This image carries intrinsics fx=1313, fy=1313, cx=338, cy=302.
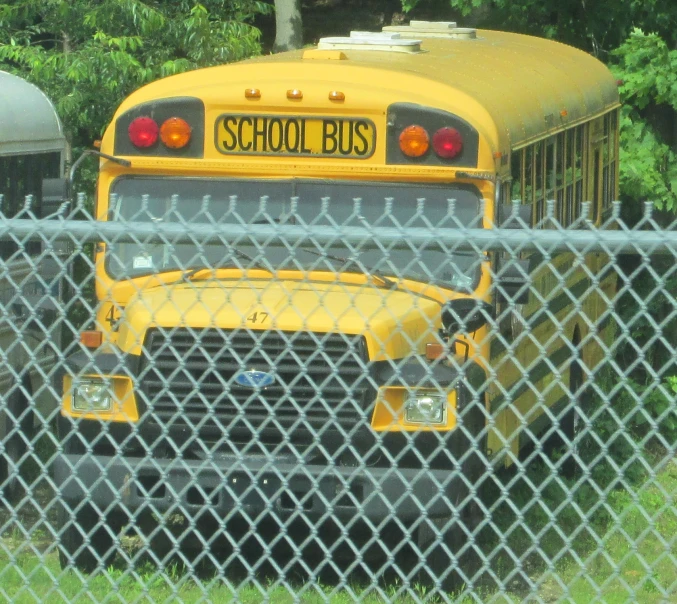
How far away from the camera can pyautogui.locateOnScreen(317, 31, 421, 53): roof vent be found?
755cm

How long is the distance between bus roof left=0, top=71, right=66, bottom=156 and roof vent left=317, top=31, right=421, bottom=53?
77.9 inches

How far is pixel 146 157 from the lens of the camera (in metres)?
6.12

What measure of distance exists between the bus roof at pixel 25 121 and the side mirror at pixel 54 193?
1949mm

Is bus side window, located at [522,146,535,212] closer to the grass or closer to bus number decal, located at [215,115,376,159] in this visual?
bus number decal, located at [215,115,376,159]

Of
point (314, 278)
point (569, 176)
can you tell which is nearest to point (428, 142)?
point (314, 278)

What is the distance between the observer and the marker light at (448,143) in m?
5.89

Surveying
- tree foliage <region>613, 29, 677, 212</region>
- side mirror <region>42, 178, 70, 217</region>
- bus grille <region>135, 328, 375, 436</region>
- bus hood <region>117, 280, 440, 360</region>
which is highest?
side mirror <region>42, 178, 70, 217</region>

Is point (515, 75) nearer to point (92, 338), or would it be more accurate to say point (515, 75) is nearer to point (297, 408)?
point (92, 338)

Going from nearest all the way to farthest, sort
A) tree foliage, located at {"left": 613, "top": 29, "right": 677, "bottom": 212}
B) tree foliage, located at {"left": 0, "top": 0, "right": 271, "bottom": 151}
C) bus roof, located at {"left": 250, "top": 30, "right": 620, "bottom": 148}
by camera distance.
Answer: bus roof, located at {"left": 250, "top": 30, "right": 620, "bottom": 148}
tree foliage, located at {"left": 613, "top": 29, "right": 677, "bottom": 212}
tree foliage, located at {"left": 0, "top": 0, "right": 271, "bottom": 151}

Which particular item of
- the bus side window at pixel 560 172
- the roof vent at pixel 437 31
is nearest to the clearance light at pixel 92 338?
the bus side window at pixel 560 172

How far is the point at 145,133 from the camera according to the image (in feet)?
20.1

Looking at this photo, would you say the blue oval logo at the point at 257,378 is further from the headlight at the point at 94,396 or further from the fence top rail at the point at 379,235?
the fence top rail at the point at 379,235

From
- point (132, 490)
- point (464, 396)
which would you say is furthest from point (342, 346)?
point (132, 490)

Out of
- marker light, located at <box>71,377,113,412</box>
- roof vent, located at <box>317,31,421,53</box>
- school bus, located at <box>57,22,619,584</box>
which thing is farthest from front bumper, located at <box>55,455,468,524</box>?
roof vent, located at <box>317,31,421,53</box>
